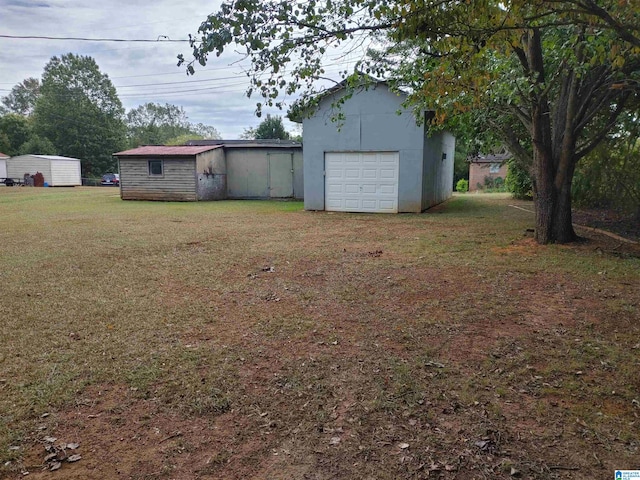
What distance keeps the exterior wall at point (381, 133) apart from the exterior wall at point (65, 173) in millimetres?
29804

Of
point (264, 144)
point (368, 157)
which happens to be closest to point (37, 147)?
point (264, 144)

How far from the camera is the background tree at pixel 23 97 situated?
68.2m

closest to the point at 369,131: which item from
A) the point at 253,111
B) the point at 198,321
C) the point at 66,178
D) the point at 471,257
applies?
the point at 471,257

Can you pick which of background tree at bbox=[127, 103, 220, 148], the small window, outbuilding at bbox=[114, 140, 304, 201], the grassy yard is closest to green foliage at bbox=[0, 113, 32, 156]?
background tree at bbox=[127, 103, 220, 148]

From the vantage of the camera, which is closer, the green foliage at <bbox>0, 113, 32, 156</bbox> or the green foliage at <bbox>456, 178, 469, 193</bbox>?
the green foliage at <bbox>456, 178, 469, 193</bbox>

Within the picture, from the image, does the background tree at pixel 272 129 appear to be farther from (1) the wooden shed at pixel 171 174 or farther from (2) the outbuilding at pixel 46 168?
(2) the outbuilding at pixel 46 168

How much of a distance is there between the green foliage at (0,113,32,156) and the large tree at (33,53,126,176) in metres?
2.43

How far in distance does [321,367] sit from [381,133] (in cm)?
1222

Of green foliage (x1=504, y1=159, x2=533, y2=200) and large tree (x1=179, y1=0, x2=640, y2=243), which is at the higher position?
large tree (x1=179, y1=0, x2=640, y2=243)

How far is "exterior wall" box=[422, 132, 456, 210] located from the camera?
49.8ft

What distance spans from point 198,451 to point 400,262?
5.16 metres

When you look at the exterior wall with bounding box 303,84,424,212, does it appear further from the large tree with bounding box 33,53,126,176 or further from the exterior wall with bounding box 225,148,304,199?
the large tree with bounding box 33,53,126,176

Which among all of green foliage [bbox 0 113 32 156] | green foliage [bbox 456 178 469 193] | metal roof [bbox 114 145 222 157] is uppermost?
green foliage [bbox 0 113 32 156]

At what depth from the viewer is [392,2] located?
370 centimetres
